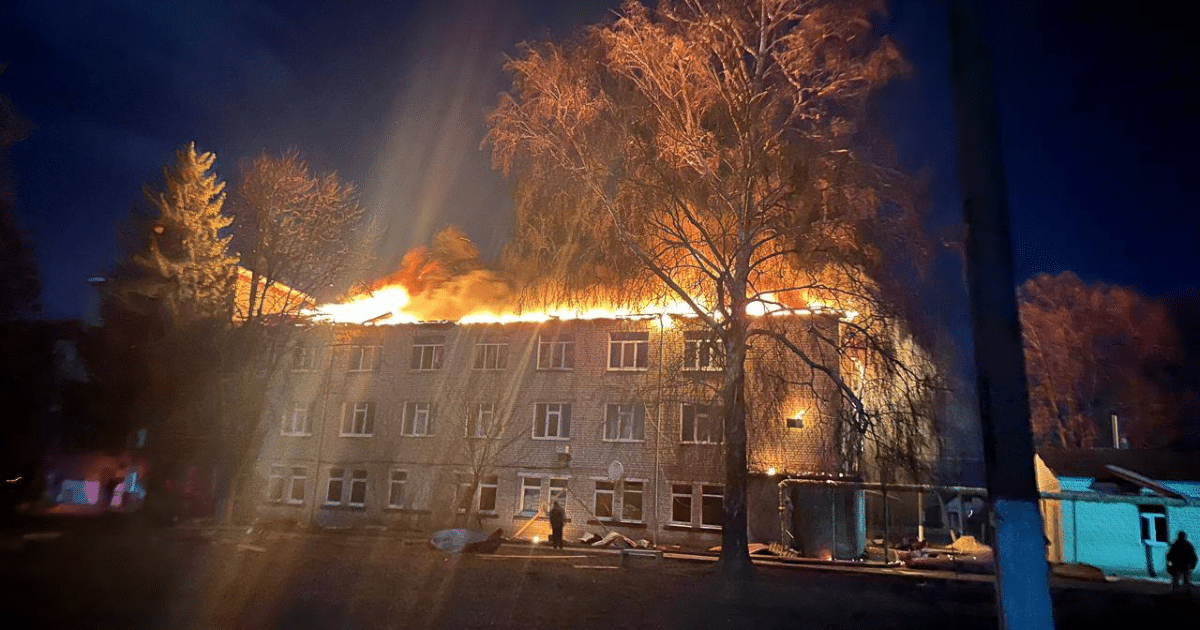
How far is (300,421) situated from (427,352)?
829cm

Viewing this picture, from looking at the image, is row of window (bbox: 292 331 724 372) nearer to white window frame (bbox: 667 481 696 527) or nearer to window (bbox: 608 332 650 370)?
window (bbox: 608 332 650 370)

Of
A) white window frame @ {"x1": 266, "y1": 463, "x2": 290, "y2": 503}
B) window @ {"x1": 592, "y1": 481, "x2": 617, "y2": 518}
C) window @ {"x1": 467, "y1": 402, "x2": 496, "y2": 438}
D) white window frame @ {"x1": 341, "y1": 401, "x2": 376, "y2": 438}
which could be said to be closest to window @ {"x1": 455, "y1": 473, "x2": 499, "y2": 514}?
window @ {"x1": 467, "y1": 402, "x2": 496, "y2": 438}

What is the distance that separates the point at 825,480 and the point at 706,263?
13983mm

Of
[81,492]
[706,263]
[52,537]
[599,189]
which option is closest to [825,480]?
[706,263]

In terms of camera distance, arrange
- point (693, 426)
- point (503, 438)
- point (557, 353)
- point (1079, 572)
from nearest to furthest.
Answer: point (1079, 572)
point (693, 426)
point (503, 438)
point (557, 353)

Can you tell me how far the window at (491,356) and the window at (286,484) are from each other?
1090cm

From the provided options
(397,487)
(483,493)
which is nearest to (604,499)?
(483,493)

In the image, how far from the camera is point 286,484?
37.8 meters

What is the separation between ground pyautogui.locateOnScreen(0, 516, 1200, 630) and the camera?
37.3 feet

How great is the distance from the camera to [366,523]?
3506 cm

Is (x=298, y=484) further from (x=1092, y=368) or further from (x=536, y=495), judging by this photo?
(x=1092, y=368)

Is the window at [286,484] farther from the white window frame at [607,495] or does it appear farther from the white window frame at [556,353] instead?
the white window frame at [607,495]

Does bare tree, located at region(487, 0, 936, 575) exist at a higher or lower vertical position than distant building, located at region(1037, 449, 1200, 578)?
higher

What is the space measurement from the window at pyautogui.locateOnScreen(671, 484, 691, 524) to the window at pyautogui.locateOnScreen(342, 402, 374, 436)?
52.3 feet
